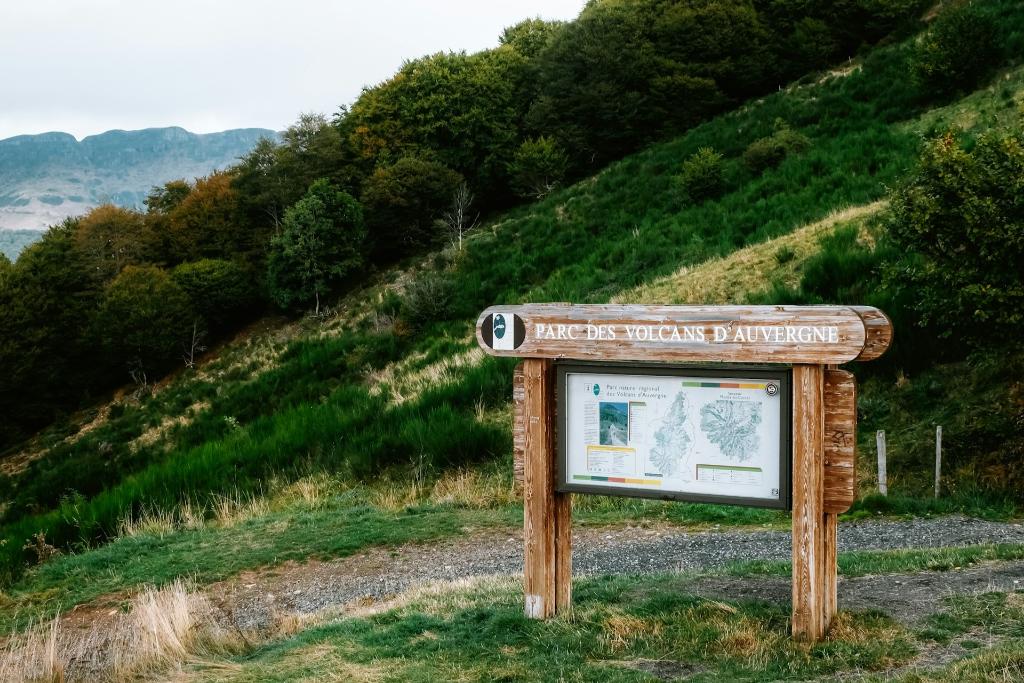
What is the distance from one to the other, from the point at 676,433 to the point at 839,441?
36.6 inches

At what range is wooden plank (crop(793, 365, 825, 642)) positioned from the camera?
483 cm

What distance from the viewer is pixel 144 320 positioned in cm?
3916

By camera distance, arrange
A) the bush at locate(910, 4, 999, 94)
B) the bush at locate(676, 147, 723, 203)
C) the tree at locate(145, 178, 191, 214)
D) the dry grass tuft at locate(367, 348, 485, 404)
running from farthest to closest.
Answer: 1. the tree at locate(145, 178, 191, 214)
2. the bush at locate(676, 147, 723, 203)
3. the bush at locate(910, 4, 999, 94)
4. the dry grass tuft at locate(367, 348, 485, 404)

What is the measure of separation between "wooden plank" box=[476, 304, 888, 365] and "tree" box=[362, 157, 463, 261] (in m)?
36.2

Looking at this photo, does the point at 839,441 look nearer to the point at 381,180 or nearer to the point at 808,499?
the point at 808,499

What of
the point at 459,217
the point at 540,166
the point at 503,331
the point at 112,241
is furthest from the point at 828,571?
the point at 112,241

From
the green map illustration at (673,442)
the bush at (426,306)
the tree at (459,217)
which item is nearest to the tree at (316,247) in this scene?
the tree at (459,217)

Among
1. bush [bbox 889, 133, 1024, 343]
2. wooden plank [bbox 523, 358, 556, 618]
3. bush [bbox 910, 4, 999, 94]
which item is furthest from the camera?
bush [bbox 910, 4, 999, 94]

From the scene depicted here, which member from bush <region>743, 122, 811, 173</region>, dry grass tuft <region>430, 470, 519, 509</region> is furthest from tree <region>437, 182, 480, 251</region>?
dry grass tuft <region>430, 470, 519, 509</region>

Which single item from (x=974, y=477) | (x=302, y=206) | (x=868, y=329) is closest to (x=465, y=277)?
(x=302, y=206)

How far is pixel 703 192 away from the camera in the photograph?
85.7 feet

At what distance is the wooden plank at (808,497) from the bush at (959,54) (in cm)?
2340

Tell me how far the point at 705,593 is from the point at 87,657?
4.69 m

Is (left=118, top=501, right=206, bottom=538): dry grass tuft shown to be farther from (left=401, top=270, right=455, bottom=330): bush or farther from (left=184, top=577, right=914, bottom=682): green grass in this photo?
(left=401, top=270, right=455, bottom=330): bush
